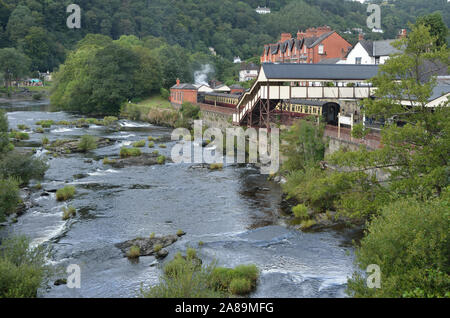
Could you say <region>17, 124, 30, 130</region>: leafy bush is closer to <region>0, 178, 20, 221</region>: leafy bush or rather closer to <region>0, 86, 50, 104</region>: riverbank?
<region>0, 178, 20, 221</region>: leafy bush

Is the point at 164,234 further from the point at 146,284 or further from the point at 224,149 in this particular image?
the point at 224,149

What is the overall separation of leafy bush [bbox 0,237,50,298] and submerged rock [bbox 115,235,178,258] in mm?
4590

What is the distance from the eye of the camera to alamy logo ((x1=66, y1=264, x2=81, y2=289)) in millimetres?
17969

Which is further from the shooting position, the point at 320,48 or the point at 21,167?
the point at 320,48

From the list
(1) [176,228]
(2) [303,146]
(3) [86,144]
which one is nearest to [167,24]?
(3) [86,144]

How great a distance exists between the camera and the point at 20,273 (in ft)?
52.5

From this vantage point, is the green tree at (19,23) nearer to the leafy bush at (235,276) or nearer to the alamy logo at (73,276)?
the alamy logo at (73,276)

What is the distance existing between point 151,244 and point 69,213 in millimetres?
7120

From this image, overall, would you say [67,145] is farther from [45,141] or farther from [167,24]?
[167,24]

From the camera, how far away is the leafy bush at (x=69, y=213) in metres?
26.3

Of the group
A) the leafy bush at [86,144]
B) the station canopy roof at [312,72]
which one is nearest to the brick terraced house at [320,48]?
the station canopy roof at [312,72]
